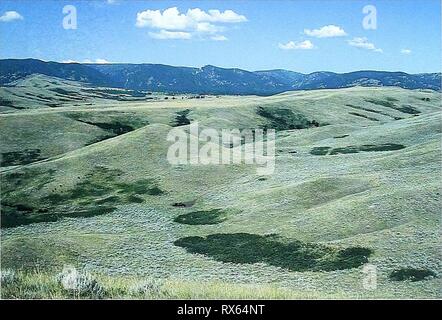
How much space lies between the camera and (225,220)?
209 feet

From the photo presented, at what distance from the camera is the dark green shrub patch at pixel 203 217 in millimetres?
64350

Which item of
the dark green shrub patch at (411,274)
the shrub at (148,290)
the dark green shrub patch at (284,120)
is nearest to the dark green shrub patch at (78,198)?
the dark green shrub patch at (411,274)

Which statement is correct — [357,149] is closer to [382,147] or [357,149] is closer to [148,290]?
[382,147]

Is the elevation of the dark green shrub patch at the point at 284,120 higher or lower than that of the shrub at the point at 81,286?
lower

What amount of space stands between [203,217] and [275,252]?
756 inches

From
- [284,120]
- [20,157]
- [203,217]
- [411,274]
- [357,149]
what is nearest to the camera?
[411,274]

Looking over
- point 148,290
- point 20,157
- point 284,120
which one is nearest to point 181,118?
point 284,120

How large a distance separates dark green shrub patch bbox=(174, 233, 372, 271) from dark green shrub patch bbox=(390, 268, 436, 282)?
371 cm

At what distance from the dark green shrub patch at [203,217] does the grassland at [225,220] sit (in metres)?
0.41

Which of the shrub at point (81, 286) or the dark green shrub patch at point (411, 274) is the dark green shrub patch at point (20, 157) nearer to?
the dark green shrub patch at point (411, 274)

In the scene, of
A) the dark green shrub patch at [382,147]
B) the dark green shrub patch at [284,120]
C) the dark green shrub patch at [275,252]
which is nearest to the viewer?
the dark green shrub patch at [275,252]

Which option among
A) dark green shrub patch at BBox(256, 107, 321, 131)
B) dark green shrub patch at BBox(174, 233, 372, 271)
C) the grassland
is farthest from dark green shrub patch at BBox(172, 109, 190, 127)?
dark green shrub patch at BBox(174, 233, 372, 271)
